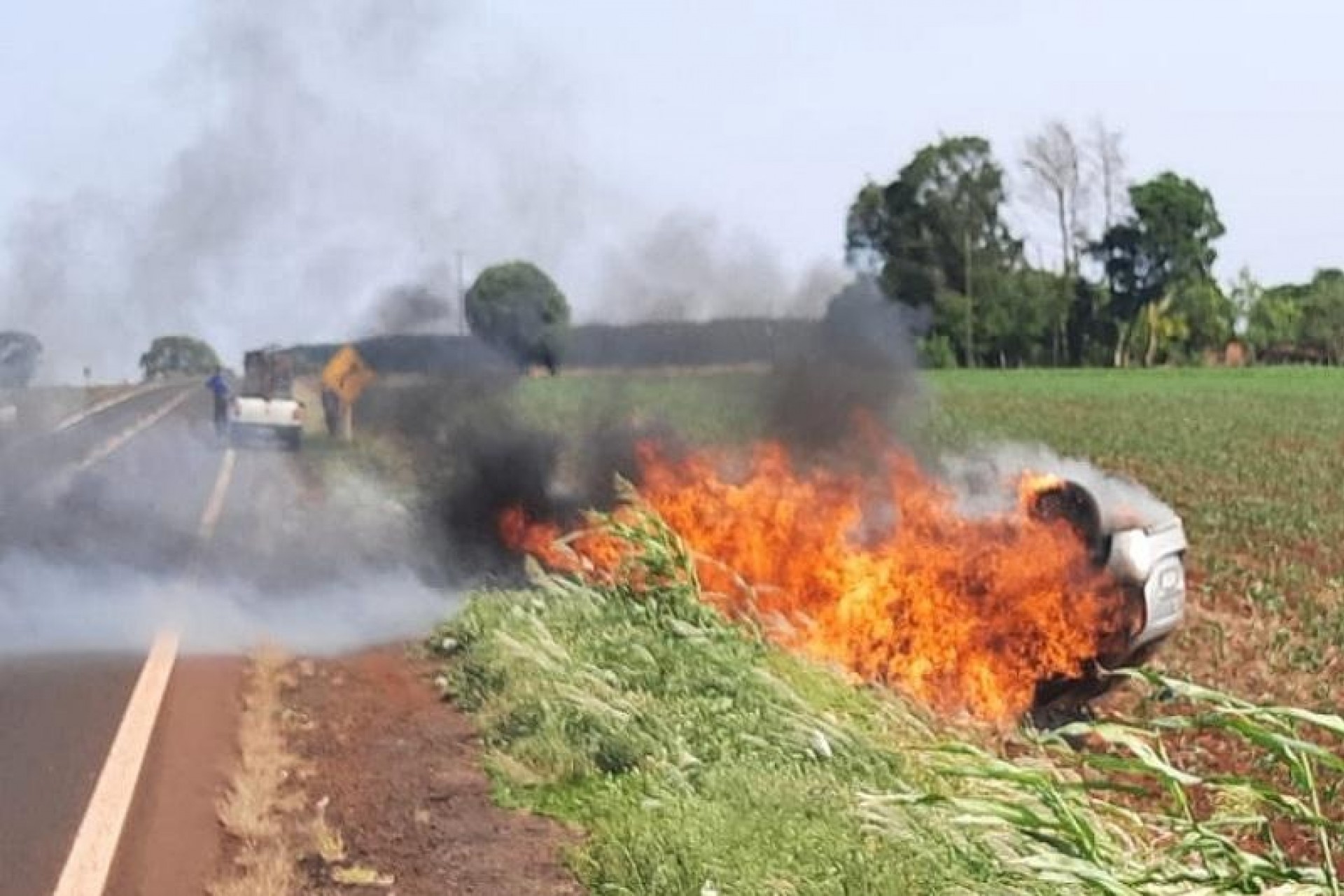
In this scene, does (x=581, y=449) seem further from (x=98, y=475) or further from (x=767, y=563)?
(x=98, y=475)

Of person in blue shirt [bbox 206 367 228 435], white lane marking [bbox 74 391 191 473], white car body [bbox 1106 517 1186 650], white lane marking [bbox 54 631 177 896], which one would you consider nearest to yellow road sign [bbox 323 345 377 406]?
white lane marking [bbox 74 391 191 473]

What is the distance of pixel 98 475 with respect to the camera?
3025cm

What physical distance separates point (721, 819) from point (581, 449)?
931cm

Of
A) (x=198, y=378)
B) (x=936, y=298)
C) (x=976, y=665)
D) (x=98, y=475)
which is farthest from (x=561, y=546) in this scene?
(x=198, y=378)

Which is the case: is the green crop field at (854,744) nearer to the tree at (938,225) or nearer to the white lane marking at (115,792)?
the white lane marking at (115,792)

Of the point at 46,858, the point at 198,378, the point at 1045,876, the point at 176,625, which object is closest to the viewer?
the point at 1045,876

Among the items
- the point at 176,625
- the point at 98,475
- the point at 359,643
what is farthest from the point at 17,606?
the point at 98,475

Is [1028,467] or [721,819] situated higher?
[1028,467]

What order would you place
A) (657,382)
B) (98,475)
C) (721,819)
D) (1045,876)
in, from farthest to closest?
1. (98,475)
2. (657,382)
3. (721,819)
4. (1045,876)

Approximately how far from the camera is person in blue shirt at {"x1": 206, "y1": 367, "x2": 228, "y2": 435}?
38219 mm

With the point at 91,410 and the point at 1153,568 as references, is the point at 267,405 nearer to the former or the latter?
the point at 1153,568

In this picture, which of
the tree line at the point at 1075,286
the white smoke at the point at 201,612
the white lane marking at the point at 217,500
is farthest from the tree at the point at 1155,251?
the white smoke at the point at 201,612

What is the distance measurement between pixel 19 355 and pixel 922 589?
23.6m

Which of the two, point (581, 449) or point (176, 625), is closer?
point (176, 625)
